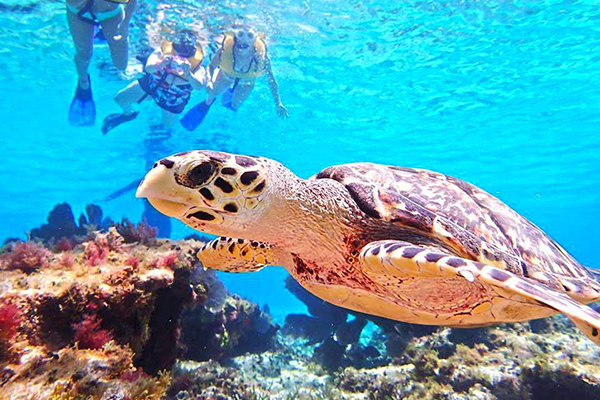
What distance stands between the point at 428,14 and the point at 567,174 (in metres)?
25.5

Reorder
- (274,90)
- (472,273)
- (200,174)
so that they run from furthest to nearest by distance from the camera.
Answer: (274,90), (200,174), (472,273)

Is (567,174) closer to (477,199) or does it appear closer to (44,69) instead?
(477,199)

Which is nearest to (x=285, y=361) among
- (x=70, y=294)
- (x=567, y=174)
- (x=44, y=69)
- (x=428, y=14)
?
(x=70, y=294)

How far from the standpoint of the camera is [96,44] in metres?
11.6

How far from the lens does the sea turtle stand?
1857mm

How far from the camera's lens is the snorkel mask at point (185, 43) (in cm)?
1111

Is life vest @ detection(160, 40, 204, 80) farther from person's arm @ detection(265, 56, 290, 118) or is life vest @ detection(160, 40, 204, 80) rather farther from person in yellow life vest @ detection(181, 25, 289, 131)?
person's arm @ detection(265, 56, 290, 118)

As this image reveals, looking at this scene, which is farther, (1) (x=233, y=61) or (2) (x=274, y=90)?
(2) (x=274, y=90)

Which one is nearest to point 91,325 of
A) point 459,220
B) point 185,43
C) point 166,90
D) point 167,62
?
point 459,220

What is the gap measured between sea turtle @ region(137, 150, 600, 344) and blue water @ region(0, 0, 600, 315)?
989 cm

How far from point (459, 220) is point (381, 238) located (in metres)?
0.65

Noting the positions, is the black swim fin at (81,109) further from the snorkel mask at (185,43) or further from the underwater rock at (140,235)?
the underwater rock at (140,235)

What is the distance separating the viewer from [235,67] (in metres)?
10.6

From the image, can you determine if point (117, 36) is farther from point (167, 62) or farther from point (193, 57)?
point (193, 57)
